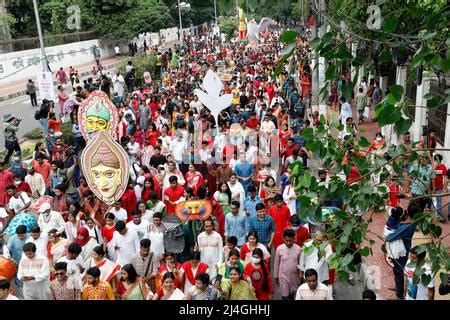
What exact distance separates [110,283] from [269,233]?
2.02 meters

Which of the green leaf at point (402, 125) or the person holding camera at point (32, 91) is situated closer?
the green leaf at point (402, 125)

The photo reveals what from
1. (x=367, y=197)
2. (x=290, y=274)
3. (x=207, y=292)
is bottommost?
(x=290, y=274)

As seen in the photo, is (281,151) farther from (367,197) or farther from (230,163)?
(367,197)

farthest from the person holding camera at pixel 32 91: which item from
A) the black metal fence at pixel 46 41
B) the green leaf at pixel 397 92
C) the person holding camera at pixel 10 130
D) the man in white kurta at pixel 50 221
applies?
the green leaf at pixel 397 92

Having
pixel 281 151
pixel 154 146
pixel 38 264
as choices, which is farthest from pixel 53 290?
pixel 281 151

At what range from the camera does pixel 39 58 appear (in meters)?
28.2

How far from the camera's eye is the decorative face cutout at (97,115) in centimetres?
890

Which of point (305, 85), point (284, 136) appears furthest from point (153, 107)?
point (305, 85)

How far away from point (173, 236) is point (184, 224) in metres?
0.29

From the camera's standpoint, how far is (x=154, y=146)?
9.91m

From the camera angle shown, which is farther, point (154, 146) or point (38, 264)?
point (154, 146)

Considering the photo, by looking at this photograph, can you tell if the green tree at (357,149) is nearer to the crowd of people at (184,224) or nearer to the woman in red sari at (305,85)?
the crowd of people at (184,224)

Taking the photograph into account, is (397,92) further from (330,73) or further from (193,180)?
(193,180)

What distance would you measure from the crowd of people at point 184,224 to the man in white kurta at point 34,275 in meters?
0.01
